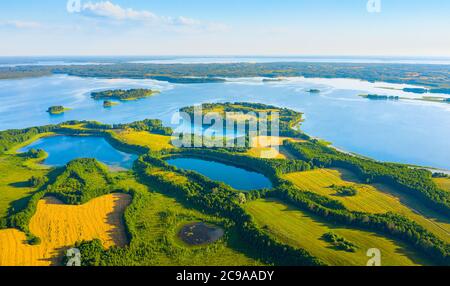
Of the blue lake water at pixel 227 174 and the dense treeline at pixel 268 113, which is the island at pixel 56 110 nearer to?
the dense treeline at pixel 268 113

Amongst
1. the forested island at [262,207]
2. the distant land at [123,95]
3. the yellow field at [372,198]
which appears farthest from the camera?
the distant land at [123,95]

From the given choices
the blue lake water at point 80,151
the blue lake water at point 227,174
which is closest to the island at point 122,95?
the blue lake water at point 80,151

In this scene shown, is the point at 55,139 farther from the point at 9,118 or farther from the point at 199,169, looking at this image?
the point at 199,169

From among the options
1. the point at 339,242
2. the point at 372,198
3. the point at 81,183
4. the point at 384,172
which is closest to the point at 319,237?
the point at 339,242

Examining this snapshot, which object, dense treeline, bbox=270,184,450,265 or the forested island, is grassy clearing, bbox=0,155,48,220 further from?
dense treeline, bbox=270,184,450,265

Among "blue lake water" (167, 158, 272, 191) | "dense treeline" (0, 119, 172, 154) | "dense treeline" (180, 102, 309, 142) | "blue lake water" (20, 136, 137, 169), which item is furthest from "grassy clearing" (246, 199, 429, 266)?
"dense treeline" (0, 119, 172, 154)

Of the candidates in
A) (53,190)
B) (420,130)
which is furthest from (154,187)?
(420,130)

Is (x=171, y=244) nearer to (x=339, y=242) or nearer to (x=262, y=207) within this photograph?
(x=262, y=207)
